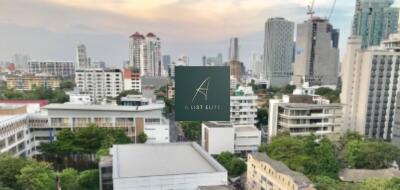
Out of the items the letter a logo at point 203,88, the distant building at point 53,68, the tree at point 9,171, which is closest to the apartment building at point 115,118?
the tree at point 9,171

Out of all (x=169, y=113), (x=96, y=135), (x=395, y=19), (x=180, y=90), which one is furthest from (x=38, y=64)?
(x=395, y=19)

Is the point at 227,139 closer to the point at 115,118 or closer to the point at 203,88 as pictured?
the point at 115,118

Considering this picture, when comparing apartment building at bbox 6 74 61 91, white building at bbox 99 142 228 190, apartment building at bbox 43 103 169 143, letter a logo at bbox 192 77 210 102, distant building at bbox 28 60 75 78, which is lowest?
white building at bbox 99 142 228 190

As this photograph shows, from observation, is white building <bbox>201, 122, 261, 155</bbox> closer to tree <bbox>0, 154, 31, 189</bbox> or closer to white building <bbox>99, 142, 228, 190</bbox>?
white building <bbox>99, 142, 228, 190</bbox>

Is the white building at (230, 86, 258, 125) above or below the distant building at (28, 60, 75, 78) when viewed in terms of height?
below

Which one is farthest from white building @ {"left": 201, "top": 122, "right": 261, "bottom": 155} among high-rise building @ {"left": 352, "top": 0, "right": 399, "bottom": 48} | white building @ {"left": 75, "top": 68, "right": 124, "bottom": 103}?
high-rise building @ {"left": 352, "top": 0, "right": 399, "bottom": 48}

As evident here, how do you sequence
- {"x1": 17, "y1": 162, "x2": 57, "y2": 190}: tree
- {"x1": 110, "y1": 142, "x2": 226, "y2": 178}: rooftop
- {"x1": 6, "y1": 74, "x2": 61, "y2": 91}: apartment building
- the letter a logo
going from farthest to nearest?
{"x1": 6, "y1": 74, "x2": 61, "y2": 91}: apartment building < {"x1": 17, "y1": 162, "x2": 57, "y2": 190}: tree < {"x1": 110, "y1": 142, "x2": 226, "y2": 178}: rooftop < the letter a logo
